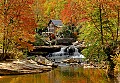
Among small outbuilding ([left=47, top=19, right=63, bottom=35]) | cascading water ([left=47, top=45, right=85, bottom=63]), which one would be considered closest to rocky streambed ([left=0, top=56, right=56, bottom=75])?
cascading water ([left=47, top=45, right=85, bottom=63])

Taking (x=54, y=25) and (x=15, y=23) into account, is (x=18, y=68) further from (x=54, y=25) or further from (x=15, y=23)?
(x=54, y=25)

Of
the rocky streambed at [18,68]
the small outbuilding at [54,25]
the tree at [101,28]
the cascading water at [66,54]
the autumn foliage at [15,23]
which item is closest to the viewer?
the tree at [101,28]

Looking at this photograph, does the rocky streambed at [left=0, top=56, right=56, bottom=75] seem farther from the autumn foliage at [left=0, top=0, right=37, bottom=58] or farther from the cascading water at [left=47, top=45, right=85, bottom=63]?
the cascading water at [left=47, top=45, right=85, bottom=63]

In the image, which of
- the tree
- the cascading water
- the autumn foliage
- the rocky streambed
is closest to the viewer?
the tree

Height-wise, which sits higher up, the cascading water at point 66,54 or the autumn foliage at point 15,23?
the autumn foliage at point 15,23

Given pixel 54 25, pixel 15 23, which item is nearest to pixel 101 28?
pixel 15 23

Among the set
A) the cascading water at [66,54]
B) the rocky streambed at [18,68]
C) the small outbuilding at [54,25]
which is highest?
the small outbuilding at [54,25]

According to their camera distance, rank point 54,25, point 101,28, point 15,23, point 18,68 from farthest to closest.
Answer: point 54,25, point 15,23, point 18,68, point 101,28

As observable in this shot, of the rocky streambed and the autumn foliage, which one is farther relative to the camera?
the autumn foliage

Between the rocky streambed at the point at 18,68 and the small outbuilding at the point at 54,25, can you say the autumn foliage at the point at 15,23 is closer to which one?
the rocky streambed at the point at 18,68

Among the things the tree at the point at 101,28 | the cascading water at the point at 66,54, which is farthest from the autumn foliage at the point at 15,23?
the cascading water at the point at 66,54

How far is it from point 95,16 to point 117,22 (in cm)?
182

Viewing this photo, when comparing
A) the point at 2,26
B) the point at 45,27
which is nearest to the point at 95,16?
the point at 2,26

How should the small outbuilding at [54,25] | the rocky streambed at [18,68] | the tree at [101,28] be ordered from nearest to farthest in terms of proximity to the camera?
1. the tree at [101,28]
2. the rocky streambed at [18,68]
3. the small outbuilding at [54,25]
